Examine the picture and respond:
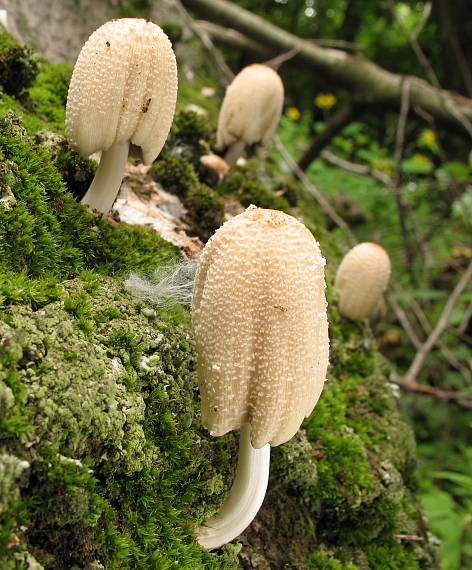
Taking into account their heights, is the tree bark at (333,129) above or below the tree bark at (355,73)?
below

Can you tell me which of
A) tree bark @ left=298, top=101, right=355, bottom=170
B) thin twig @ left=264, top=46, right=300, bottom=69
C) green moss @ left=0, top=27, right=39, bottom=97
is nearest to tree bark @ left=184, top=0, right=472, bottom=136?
tree bark @ left=298, top=101, right=355, bottom=170

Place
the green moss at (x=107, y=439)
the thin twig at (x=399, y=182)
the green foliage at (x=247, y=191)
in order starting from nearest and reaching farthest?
the green moss at (x=107, y=439) → the green foliage at (x=247, y=191) → the thin twig at (x=399, y=182)

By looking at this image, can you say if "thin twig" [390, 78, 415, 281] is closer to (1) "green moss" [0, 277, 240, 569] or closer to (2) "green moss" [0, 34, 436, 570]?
(2) "green moss" [0, 34, 436, 570]

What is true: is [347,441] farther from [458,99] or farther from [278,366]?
[458,99]

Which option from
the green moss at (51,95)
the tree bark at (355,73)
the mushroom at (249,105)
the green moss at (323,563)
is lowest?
the green moss at (323,563)

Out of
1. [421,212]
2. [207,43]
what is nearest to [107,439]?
[207,43]

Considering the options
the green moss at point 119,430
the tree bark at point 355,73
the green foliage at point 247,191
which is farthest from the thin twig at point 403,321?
the tree bark at point 355,73

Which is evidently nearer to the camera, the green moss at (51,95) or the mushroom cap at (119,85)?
the mushroom cap at (119,85)

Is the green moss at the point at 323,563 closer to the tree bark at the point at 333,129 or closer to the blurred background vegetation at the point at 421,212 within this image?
the blurred background vegetation at the point at 421,212
